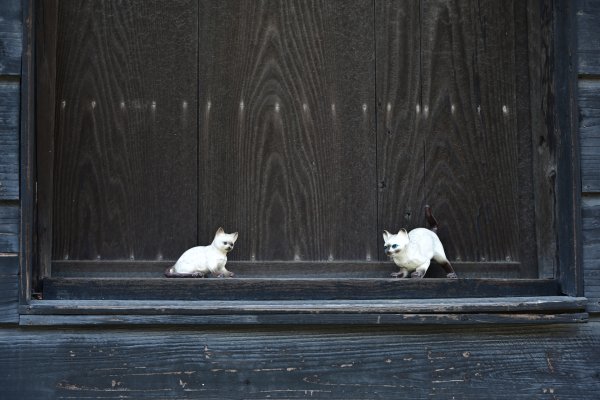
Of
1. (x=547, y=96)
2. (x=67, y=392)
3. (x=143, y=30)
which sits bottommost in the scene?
(x=67, y=392)

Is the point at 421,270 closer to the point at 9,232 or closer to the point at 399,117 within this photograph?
the point at 399,117

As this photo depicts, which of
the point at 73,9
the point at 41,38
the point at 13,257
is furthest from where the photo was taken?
the point at 73,9

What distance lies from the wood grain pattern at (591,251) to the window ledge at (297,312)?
0.11 feet

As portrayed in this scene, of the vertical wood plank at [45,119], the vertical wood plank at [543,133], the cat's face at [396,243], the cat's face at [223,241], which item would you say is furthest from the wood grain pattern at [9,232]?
the vertical wood plank at [543,133]

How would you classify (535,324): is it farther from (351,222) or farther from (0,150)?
(0,150)

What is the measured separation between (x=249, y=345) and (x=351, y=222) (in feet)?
1.61

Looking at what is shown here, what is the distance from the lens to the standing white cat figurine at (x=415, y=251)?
217cm

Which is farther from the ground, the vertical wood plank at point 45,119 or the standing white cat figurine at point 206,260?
the vertical wood plank at point 45,119

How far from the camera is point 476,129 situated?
2363 mm

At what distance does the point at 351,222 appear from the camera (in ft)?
7.58

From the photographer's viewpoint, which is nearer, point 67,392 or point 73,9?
point 67,392

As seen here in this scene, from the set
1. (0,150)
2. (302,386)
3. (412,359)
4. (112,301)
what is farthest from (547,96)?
(0,150)

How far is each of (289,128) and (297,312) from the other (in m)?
0.57

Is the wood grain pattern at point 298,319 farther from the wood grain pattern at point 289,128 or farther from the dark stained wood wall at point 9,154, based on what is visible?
the wood grain pattern at point 289,128
